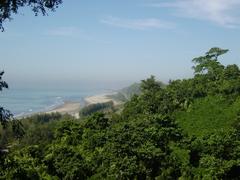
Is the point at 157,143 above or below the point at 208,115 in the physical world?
below

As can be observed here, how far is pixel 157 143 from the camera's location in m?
46.5

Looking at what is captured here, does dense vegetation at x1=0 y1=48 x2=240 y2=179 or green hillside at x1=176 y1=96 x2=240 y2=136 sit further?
green hillside at x1=176 y1=96 x2=240 y2=136

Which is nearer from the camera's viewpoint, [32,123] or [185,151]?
[185,151]

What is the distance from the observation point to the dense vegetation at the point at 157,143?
40.5 metres

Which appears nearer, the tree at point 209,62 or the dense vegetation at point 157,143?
the dense vegetation at point 157,143

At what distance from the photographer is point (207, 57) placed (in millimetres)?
76562

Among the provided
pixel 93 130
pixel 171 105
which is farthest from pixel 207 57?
pixel 93 130

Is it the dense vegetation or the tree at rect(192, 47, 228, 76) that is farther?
the tree at rect(192, 47, 228, 76)

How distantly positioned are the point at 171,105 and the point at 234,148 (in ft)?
70.2

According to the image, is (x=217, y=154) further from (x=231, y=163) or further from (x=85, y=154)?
(x=85, y=154)

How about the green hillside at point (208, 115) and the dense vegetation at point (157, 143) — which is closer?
the dense vegetation at point (157, 143)

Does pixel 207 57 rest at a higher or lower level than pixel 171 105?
higher

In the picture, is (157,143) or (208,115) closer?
(157,143)

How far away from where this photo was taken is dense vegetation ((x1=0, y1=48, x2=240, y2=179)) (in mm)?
40531
